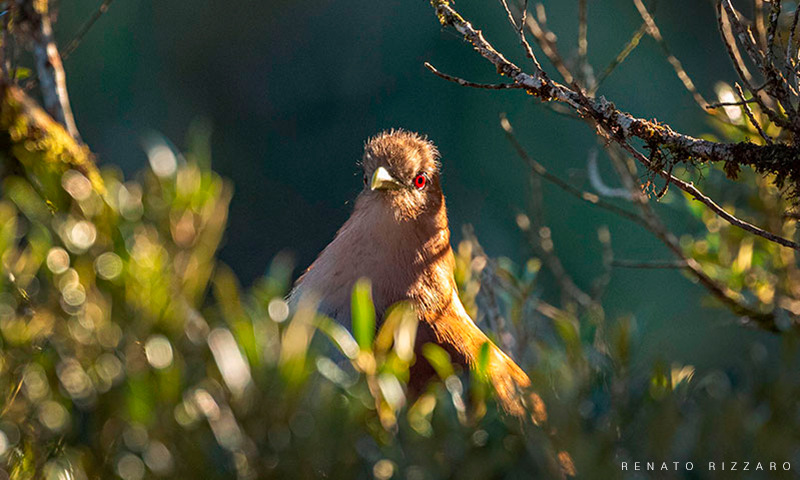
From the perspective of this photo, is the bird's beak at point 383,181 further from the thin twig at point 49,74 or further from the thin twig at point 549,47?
the thin twig at point 49,74

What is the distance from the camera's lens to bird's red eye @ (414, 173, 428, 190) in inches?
90.9

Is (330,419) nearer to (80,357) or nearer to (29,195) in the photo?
(80,357)

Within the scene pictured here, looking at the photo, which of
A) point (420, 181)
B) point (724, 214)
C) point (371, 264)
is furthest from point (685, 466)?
point (420, 181)

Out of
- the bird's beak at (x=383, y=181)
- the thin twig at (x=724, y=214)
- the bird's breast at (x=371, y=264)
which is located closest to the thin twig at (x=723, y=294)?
the thin twig at (x=724, y=214)

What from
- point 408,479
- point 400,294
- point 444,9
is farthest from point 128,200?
point 400,294

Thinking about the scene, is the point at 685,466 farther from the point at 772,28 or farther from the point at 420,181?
the point at 420,181

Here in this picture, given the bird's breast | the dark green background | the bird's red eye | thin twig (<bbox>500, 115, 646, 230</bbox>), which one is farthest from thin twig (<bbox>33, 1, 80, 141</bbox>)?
the dark green background

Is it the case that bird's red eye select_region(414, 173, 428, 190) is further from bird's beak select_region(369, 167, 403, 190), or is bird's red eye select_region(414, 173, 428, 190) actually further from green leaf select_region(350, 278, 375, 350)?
green leaf select_region(350, 278, 375, 350)

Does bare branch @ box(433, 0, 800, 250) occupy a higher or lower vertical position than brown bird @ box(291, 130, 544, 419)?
higher

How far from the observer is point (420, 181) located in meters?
2.32

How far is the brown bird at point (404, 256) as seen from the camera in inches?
73.3

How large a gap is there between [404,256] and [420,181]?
0.31 metres

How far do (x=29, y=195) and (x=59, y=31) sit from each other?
259 inches

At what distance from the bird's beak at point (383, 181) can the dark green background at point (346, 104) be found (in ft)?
14.1
